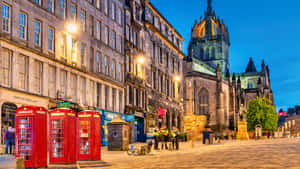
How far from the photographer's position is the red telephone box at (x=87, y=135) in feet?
62.1

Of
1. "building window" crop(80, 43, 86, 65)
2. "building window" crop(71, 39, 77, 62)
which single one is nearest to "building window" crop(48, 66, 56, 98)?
"building window" crop(71, 39, 77, 62)

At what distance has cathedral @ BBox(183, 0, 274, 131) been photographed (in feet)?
286

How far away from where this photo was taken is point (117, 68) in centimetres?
4175

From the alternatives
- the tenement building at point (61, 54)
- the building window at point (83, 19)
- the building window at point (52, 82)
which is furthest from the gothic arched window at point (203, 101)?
the building window at point (52, 82)

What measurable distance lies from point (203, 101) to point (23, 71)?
64.2 meters

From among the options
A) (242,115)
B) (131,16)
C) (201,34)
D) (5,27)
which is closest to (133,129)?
(131,16)

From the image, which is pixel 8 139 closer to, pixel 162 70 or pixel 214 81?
pixel 162 70

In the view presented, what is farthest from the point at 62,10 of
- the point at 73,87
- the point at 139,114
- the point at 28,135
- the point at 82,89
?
the point at 28,135

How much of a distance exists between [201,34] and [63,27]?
10614 cm

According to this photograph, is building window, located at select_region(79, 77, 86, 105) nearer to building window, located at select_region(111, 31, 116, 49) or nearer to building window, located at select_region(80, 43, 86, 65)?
building window, located at select_region(80, 43, 86, 65)

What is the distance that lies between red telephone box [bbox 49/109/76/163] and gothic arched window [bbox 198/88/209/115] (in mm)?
72908

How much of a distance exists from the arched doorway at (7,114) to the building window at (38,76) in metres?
3.07

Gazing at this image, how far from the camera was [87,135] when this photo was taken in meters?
19.0

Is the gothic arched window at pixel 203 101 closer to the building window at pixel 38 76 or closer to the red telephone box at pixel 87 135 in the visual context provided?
the building window at pixel 38 76
